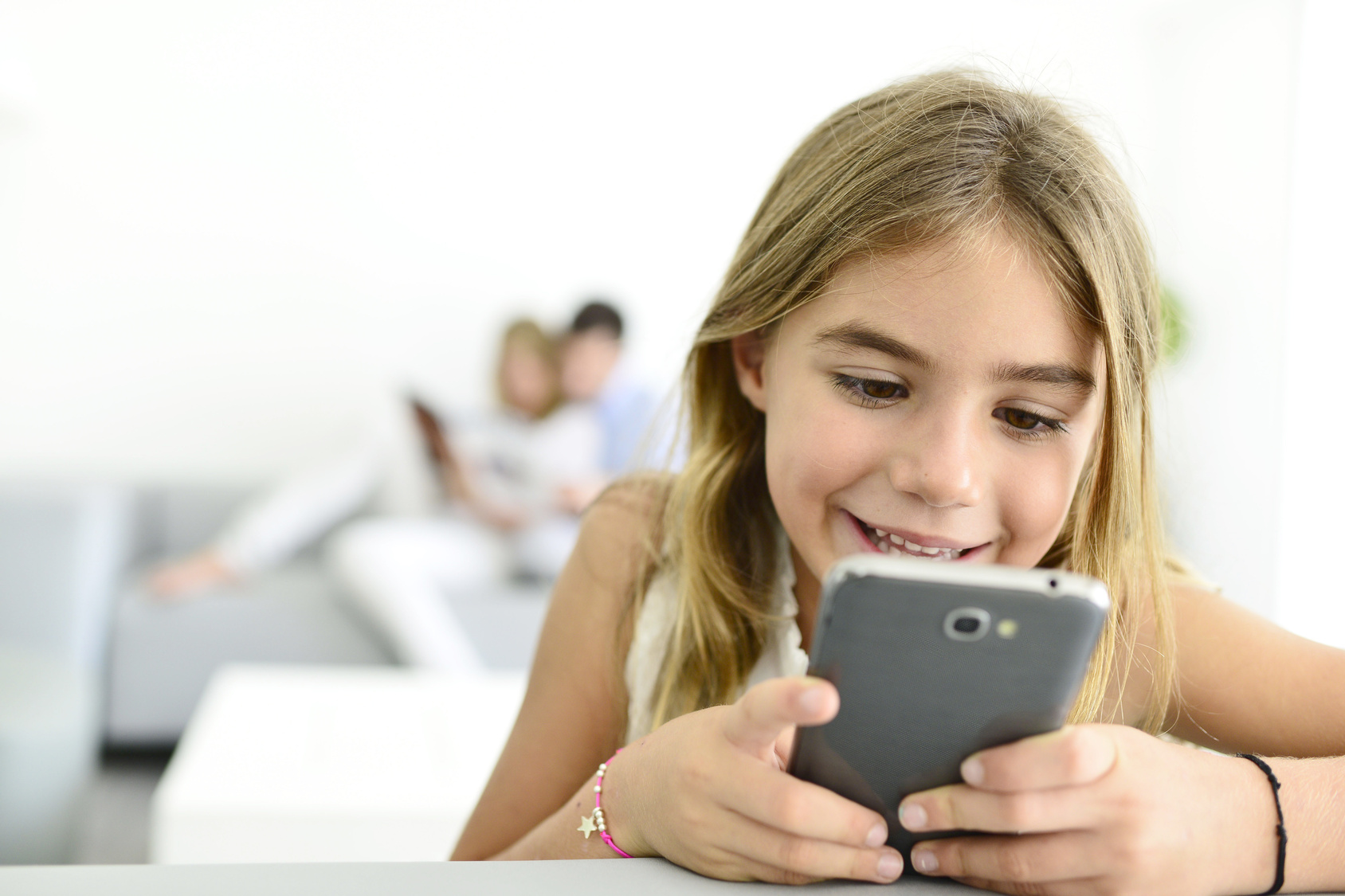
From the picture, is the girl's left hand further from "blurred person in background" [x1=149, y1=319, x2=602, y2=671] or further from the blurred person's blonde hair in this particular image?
the blurred person's blonde hair

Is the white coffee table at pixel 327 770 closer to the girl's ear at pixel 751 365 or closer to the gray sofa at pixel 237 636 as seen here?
the girl's ear at pixel 751 365

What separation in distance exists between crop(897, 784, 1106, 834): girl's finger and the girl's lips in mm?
248

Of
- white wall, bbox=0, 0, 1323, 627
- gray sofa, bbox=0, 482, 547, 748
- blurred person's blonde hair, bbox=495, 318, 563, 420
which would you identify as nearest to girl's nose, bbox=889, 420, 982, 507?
gray sofa, bbox=0, 482, 547, 748

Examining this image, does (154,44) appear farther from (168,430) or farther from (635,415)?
(635,415)

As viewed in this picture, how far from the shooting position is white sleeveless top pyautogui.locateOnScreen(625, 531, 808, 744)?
33.7 inches

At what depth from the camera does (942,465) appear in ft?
2.02

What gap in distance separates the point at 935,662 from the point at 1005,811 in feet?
0.23

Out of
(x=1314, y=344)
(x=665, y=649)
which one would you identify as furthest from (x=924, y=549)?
(x=1314, y=344)

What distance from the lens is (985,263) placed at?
66 centimetres

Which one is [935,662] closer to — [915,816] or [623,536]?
[915,816]

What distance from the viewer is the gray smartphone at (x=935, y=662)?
40cm

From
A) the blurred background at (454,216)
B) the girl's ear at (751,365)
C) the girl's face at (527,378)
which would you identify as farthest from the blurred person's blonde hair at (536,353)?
the girl's ear at (751,365)

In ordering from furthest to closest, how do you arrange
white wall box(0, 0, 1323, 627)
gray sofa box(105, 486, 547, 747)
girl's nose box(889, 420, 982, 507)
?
white wall box(0, 0, 1323, 627) < gray sofa box(105, 486, 547, 747) < girl's nose box(889, 420, 982, 507)

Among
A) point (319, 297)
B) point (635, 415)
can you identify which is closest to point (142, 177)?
point (319, 297)
